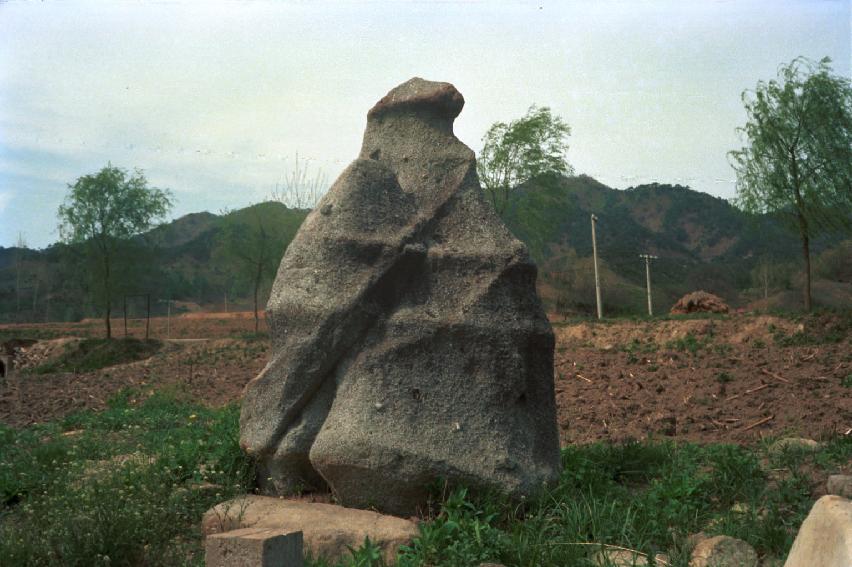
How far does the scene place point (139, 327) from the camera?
124 feet

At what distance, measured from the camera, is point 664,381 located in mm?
10242

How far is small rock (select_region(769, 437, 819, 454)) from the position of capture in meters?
6.31

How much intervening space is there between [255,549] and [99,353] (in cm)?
2163

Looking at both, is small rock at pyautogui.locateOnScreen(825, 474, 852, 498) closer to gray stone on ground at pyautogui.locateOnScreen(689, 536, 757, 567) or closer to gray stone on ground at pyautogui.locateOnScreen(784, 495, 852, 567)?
gray stone on ground at pyautogui.locateOnScreen(689, 536, 757, 567)

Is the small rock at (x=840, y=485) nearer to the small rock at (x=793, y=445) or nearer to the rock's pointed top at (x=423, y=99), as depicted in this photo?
the small rock at (x=793, y=445)

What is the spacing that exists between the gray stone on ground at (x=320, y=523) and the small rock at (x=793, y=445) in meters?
3.17

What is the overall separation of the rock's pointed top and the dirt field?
3373 mm

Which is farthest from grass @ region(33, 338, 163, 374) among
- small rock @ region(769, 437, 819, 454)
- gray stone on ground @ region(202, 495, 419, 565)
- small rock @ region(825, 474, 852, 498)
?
small rock @ region(825, 474, 852, 498)

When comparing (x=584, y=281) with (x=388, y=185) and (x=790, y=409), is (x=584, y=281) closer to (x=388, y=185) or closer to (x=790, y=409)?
(x=790, y=409)

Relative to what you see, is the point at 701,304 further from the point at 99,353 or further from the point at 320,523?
the point at 320,523

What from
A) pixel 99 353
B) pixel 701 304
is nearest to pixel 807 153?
pixel 701 304

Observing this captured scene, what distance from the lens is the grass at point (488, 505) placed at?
14.5ft

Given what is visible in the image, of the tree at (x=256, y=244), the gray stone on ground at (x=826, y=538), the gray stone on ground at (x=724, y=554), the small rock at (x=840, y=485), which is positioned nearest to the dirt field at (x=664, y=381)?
the small rock at (x=840, y=485)

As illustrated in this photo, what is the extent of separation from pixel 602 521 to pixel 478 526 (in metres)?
0.79
